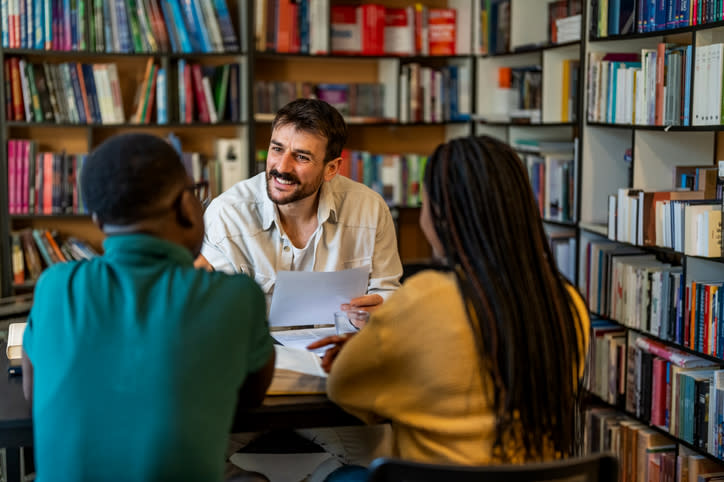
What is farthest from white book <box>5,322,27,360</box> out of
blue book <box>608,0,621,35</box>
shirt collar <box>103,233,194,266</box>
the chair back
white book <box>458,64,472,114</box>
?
white book <box>458,64,472,114</box>

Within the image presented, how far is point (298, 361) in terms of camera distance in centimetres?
181

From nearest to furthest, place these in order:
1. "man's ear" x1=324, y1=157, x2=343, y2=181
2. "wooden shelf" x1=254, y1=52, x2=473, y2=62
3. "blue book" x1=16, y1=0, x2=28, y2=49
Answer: "man's ear" x1=324, y1=157, x2=343, y2=181, "blue book" x1=16, y1=0, x2=28, y2=49, "wooden shelf" x1=254, y1=52, x2=473, y2=62

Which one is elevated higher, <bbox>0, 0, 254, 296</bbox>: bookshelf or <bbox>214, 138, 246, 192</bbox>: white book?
<bbox>0, 0, 254, 296</bbox>: bookshelf

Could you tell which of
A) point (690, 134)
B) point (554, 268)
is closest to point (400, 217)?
point (690, 134)

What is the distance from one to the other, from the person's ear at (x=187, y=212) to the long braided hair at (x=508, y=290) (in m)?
0.43

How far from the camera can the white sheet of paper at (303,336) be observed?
1958mm

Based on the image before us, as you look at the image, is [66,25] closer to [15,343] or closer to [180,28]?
[180,28]

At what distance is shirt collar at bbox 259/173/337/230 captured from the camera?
257 cm

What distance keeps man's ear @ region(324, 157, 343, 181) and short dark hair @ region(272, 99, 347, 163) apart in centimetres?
1

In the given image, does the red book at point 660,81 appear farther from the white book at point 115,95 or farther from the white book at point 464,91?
the white book at point 115,95

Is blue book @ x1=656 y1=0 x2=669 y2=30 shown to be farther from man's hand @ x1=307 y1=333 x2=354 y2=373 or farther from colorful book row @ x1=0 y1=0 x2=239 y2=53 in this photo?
colorful book row @ x1=0 y1=0 x2=239 y2=53

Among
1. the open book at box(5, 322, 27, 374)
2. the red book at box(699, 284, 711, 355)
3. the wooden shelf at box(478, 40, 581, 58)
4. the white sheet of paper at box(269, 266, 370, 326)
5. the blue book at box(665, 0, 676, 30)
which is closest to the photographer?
the open book at box(5, 322, 27, 374)

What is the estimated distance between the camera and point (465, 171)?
154 centimetres

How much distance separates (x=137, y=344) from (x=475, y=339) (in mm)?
549
